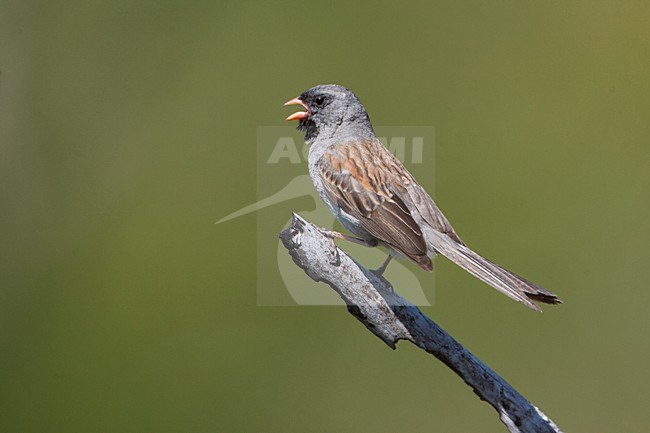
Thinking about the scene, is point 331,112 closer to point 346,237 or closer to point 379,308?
point 346,237

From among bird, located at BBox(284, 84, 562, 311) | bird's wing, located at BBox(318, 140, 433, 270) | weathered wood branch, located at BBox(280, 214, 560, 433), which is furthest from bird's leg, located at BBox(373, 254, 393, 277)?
weathered wood branch, located at BBox(280, 214, 560, 433)

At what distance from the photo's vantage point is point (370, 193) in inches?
146

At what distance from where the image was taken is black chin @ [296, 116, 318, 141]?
4.11 m

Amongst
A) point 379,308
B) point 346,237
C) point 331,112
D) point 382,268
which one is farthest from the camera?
point 331,112

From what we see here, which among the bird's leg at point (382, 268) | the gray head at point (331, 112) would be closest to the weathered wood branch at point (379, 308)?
the bird's leg at point (382, 268)

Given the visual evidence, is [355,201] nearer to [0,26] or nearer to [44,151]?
[44,151]

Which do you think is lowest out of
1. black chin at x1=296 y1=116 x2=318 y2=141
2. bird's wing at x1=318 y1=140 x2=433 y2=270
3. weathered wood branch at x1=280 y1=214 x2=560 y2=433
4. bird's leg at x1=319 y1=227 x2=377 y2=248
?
weathered wood branch at x1=280 y1=214 x2=560 y2=433

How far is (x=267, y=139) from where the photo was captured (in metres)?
4.54

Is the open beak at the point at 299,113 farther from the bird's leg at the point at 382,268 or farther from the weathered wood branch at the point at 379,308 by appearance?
the weathered wood branch at the point at 379,308

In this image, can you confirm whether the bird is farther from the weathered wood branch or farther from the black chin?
the weathered wood branch

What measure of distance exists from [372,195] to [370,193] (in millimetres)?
15

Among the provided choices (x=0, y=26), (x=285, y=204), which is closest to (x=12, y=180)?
(x=0, y=26)

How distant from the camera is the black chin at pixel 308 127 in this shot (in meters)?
4.11

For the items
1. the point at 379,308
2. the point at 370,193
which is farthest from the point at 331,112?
the point at 379,308
